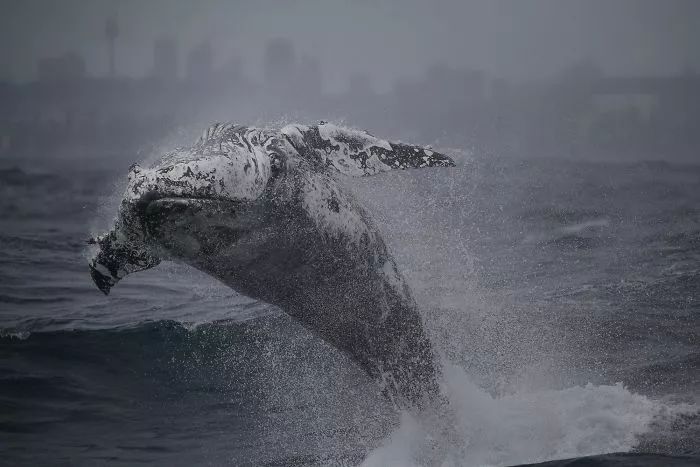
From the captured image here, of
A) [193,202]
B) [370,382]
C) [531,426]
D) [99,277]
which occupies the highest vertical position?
[193,202]

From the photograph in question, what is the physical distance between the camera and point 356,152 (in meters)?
8.49

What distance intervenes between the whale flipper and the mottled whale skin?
0.04 ft

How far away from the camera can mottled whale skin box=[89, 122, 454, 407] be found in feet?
21.1

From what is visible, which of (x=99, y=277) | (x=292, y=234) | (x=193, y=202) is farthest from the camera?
(x=99, y=277)

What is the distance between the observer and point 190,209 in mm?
6371

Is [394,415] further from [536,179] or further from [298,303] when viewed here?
[536,179]

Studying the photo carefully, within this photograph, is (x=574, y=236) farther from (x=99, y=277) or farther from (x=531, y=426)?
(x=99, y=277)

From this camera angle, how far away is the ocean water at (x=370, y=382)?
974 cm

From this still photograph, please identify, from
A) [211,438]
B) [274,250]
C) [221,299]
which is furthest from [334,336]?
[221,299]

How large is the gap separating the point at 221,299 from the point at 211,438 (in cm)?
821

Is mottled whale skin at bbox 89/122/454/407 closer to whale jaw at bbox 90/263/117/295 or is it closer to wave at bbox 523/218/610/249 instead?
whale jaw at bbox 90/263/117/295

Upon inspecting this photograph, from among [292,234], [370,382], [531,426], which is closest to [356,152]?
[292,234]

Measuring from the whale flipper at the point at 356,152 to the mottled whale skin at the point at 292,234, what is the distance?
0.04 ft

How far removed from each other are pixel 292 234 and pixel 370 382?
3.11 metres
